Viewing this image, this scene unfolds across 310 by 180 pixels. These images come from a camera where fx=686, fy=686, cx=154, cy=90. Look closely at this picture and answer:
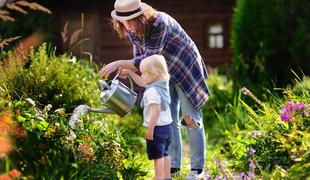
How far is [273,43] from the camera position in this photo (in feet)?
29.6

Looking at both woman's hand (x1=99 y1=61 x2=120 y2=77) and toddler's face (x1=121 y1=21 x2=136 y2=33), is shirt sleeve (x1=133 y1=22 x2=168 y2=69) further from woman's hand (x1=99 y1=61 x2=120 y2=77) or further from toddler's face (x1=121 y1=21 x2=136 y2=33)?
woman's hand (x1=99 y1=61 x2=120 y2=77)

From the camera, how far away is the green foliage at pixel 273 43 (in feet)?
29.2

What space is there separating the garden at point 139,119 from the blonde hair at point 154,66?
69 centimetres

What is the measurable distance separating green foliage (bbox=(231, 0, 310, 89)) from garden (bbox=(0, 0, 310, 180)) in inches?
0.5

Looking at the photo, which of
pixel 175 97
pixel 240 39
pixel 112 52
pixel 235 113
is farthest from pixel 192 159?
pixel 112 52

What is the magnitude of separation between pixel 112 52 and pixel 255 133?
978 cm

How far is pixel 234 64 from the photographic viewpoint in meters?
9.55

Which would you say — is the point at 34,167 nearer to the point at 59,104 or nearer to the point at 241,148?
the point at 59,104

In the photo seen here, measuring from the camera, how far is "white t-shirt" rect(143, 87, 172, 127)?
468cm

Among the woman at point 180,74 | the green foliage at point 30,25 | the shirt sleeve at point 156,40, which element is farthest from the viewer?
the green foliage at point 30,25

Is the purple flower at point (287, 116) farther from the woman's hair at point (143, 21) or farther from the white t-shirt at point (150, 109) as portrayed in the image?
the woman's hair at point (143, 21)

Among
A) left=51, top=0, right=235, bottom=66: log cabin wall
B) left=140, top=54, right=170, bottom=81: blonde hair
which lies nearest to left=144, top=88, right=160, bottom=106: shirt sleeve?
left=140, top=54, right=170, bottom=81: blonde hair

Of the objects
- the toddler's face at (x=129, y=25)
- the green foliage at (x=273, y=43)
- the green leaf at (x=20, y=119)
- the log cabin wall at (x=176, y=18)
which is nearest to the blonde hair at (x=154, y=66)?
the toddler's face at (x=129, y=25)

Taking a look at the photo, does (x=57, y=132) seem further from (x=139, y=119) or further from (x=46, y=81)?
(x=139, y=119)
